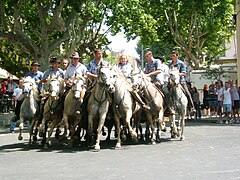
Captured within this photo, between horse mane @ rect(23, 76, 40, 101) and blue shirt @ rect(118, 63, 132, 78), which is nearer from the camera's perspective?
horse mane @ rect(23, 76, 40, 101)

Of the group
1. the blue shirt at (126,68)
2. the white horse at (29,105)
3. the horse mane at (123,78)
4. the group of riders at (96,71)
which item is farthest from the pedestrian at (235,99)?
the white horse at (29,105)

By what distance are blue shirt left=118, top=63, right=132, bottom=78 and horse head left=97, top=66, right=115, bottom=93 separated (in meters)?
1.64

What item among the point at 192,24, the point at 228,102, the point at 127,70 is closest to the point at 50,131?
the point at 127,70

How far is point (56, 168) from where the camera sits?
400 inches

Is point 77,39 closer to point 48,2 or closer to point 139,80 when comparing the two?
point 48,2

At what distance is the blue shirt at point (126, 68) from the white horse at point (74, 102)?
160 cm

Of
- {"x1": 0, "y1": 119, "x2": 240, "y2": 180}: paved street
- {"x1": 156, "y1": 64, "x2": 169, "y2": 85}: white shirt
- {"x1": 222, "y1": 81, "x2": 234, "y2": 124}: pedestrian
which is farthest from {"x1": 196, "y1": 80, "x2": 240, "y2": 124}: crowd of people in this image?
Answer: {"x1": 0, "y1": 119, "x2": 240, "y2": 180}: paved street

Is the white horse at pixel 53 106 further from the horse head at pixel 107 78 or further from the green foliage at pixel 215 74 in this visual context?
the green foliage at pixel 215 74

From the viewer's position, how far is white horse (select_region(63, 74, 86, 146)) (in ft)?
42.8

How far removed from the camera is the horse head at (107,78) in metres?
12.6

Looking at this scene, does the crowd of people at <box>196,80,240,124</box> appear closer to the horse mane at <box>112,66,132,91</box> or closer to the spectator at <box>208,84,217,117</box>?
the spectator at <box>208,84,217,117</box>

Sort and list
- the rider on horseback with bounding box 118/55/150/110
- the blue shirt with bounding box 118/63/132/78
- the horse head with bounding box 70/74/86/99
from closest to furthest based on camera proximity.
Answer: the horse head with bounding box 70/74/86/99
the rider on horseback with bounding box 118/55/150/110
the blue shirt with bounding box 118/63/132/78

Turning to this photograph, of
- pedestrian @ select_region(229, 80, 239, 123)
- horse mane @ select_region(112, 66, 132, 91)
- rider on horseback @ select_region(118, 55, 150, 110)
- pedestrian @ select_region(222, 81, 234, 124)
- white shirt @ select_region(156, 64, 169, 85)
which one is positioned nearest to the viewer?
horse mane @ select_region(112, 66, 132, 91)

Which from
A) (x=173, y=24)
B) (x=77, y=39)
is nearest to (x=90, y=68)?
(x=77, y=39)
